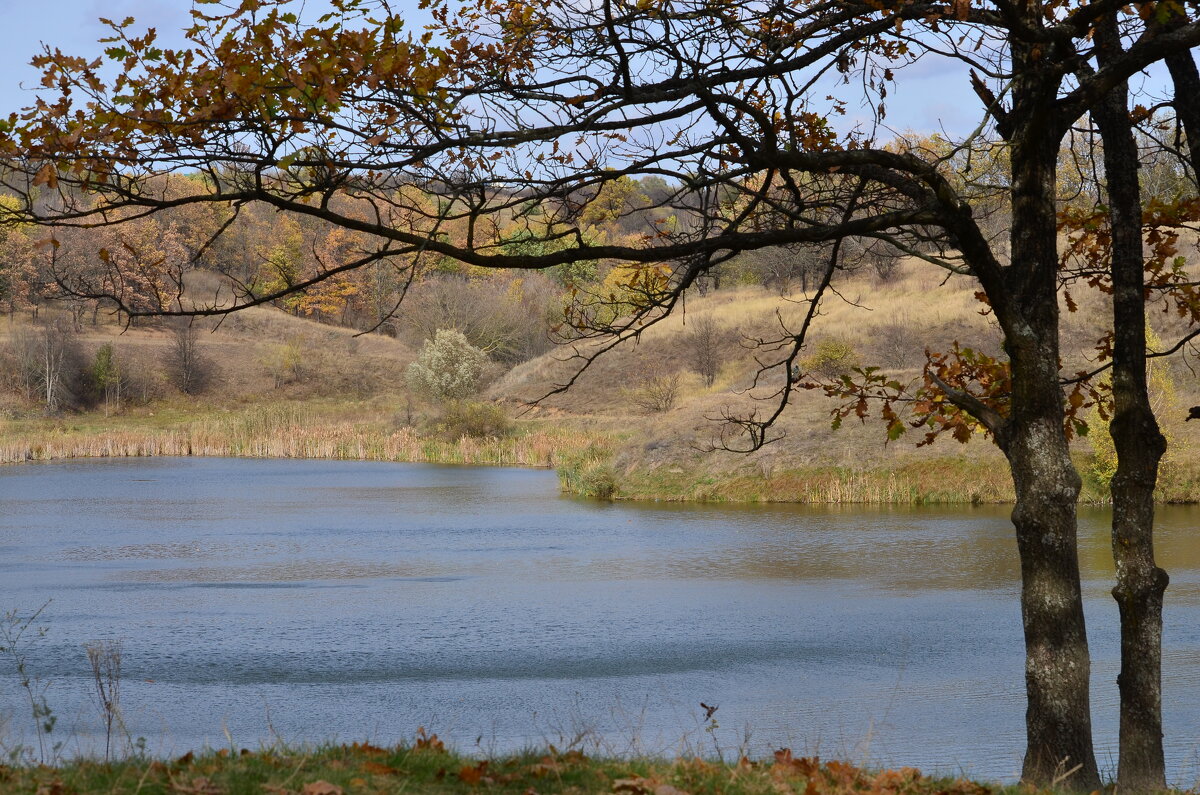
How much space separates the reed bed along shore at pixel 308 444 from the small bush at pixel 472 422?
1.17ft

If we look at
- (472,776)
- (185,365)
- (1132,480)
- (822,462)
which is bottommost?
(472,776)

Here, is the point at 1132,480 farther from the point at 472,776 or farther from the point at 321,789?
the point at 321,789

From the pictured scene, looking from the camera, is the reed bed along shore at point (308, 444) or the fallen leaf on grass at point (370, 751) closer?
the fallen leaf on grass at point (370, 751)

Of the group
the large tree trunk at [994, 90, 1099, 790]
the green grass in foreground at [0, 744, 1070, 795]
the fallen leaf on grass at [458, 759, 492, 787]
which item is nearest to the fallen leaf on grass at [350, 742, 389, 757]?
the green grass in foreground at [0, 744, 1070, 795]

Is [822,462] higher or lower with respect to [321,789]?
higher

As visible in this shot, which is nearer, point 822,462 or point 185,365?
point 822,462

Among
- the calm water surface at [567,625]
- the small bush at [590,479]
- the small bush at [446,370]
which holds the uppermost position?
the small bush at [446,370]

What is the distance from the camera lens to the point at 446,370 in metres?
49.3

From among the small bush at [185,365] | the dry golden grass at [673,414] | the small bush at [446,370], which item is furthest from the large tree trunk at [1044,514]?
the small bush at [185,365]

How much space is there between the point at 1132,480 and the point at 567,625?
26.4 feet

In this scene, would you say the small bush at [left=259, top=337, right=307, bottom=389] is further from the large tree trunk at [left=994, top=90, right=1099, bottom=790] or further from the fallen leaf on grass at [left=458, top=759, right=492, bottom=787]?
the fallen leaf on grass at [left=458, top=759, right=492, bottom=787]

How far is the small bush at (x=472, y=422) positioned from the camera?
42.4 meters

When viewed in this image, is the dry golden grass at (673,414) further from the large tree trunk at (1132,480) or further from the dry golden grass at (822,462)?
the large tree trunk at (1132,480)

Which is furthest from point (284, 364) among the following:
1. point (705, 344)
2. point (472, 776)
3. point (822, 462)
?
point (472, 776)
